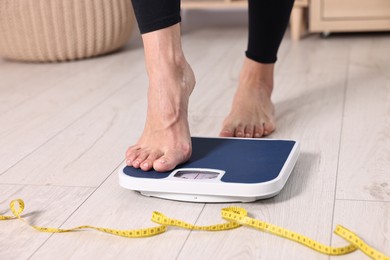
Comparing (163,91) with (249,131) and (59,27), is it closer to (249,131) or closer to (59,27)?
(249,131)

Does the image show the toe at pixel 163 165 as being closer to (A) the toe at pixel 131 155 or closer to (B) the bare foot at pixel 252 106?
(A) the toe at pixel 131 155

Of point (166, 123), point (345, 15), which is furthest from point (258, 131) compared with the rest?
Answer: point (345, 15)

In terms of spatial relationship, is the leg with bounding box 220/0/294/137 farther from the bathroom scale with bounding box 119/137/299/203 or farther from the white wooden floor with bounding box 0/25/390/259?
the bathroom scale with bounding box 119/137/299/203

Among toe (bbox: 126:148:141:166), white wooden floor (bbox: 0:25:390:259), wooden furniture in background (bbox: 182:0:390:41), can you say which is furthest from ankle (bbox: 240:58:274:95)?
wooden furniture in background (bbox: 182:0:390:41)

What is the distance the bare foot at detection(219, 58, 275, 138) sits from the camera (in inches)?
57.7

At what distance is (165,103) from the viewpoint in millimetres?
1246

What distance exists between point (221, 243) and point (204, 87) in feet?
3.33

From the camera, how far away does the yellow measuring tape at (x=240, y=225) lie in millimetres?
962

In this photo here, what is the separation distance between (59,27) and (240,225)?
1.41 m

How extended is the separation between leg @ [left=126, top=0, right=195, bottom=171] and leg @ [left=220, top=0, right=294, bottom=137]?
220 millimetres

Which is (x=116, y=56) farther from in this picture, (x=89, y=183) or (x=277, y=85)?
(x=89, y=183)

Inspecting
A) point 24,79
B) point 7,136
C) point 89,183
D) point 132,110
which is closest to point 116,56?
point 24,79

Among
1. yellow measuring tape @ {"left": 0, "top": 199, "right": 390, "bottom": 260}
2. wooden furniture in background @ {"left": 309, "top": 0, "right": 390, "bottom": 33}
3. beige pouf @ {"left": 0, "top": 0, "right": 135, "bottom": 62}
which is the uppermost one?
yellow measuring tape @ {"left": 0, "top": 199, "right": 390, "bottom": 260}

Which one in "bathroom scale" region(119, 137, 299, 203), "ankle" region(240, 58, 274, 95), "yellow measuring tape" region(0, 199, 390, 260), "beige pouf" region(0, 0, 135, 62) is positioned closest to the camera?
"yellow measuring tape" region(0, 199, 390, 260)
